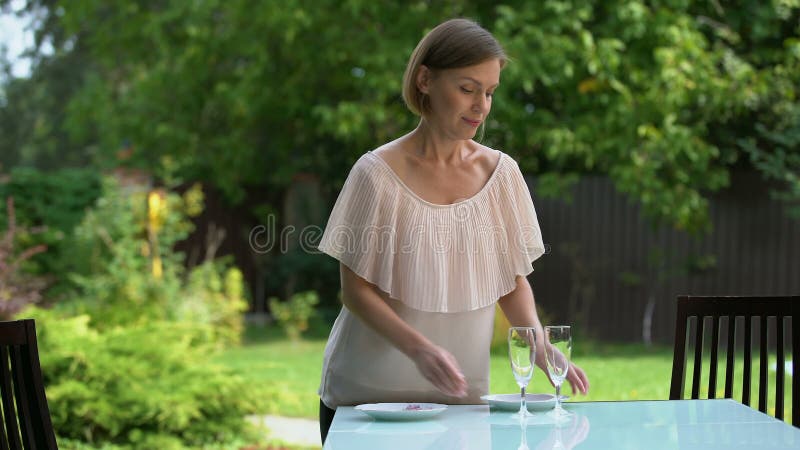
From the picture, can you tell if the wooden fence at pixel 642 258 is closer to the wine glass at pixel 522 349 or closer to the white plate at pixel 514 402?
the white plate at pixel 514 402

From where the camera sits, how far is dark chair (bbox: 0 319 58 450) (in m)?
2.04

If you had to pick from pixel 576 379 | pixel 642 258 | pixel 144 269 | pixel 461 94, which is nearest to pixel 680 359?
pixel 576 379

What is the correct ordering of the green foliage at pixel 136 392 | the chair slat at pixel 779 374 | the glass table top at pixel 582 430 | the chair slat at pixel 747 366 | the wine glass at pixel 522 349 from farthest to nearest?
the green foliage at pixel 136 392 → the chair slat at pixel 747 366 → the chair slat at pixel 779 374 → the wine glass at pixel 522 349 → the glass table top at pixel 582 430

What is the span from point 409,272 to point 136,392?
3152 millimetres

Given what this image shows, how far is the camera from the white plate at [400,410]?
1.94m

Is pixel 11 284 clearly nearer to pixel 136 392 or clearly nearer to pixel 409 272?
pixel 136 392

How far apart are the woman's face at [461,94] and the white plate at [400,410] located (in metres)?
0.57

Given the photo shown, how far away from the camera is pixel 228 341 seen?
9.44 meters

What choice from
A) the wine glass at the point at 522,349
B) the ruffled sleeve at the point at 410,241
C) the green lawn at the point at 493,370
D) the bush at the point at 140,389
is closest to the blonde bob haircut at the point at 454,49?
the ruffled sleeve at the point at 410,241

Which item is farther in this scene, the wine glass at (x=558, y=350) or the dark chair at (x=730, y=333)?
the dark chair at (x=730, y=333)

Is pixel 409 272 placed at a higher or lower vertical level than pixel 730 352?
higher

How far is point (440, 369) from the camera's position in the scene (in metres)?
1.91

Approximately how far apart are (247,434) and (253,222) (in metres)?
7.38

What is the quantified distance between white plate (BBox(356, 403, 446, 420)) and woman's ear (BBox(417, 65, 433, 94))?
2.19 feet
